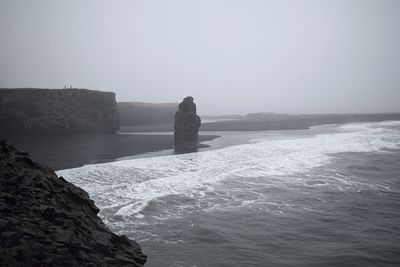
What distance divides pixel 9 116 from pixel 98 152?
3371 centimetres

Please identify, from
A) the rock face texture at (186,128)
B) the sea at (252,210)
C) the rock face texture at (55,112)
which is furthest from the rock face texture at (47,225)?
the rock face texture at (55,112)

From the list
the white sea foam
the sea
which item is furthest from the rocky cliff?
the sea

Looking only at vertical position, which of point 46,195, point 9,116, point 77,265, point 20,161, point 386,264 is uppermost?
point 9,116

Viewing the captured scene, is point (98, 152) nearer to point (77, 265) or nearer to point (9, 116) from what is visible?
point (77, 265)

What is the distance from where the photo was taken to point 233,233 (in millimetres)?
12312

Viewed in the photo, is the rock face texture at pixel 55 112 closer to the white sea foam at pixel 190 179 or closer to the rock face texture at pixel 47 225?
the white sea foam at pixel 190 179

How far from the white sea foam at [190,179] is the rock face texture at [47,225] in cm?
479

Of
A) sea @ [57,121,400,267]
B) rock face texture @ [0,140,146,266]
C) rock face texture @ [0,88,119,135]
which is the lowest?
sea @ [57,121,400,267]

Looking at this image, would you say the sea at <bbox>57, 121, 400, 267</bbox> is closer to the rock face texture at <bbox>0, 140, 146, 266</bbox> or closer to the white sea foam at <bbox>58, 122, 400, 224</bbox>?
the white sea foam at <bbox>58, 122, 400, 224</bbox>

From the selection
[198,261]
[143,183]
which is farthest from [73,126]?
[198,261]

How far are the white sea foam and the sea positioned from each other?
0.24 ft

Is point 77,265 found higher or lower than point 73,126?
lower

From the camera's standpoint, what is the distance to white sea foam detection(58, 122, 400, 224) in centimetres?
1630

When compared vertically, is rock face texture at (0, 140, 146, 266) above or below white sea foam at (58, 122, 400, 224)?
above
